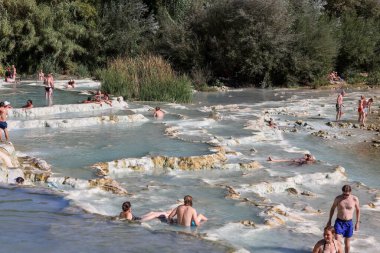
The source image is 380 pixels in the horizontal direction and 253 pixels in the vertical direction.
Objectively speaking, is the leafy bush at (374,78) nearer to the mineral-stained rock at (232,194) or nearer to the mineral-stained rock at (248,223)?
the mineral-stained rock at (232,194)

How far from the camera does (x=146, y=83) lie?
29000 millimetres

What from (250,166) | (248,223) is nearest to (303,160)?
(250,166)

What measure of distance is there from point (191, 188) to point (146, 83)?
53.0 feet

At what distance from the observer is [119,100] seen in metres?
26.2

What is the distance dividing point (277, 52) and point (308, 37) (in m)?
3.33

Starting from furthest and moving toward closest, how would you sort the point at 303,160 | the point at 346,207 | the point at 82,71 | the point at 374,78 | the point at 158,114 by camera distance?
the point at 374,78, the point at 82,71, the point at 158,114, the point at 303,160, the point at 346,207

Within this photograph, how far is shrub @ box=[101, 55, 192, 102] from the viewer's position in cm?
2881

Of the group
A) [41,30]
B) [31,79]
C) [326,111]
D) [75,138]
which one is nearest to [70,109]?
[75,138]

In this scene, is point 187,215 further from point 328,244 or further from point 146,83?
point 146,83

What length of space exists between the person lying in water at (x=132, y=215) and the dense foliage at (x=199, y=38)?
90.9ft

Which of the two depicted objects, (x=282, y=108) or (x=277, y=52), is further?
(x=277, y=52)

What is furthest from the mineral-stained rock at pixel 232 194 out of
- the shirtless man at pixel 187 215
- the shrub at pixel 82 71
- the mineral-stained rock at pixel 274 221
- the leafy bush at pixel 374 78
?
the leafy bush at pixel 374 78

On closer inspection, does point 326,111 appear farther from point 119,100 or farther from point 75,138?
point 75,138

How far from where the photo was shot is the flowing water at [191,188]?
9039mm
